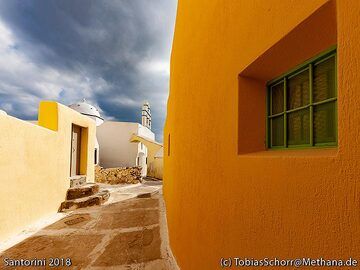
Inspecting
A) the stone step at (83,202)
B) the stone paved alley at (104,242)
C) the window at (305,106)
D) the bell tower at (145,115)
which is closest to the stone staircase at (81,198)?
the stone step at (83,202)

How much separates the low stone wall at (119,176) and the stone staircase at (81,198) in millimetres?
5864

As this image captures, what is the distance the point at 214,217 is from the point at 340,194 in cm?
125

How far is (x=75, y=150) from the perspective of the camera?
9055 mm

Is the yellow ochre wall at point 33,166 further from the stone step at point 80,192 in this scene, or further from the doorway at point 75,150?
the doorway at point 75,150

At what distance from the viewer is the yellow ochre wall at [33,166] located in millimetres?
4465

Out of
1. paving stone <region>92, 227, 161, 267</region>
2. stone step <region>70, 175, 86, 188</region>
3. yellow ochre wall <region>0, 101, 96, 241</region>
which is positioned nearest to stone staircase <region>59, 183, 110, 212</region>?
stone step <region>70, 175, 86, 188</region>

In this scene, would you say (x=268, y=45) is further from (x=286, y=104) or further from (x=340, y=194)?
(x=340, y=194)

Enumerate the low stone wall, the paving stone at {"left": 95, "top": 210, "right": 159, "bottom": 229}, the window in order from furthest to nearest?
the low stone wall
the paving stone at {"left": 95, "top": 210, "right": 159, "bottom": 229}
the window

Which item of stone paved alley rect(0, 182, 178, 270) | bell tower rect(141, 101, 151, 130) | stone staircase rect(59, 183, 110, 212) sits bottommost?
stone paved alley rect(0, 182, 178, 270)

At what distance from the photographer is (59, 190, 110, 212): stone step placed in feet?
22.4

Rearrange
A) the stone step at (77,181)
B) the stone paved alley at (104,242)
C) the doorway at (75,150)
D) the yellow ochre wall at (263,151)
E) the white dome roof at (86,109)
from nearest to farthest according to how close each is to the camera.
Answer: the yellow ochre wall at (263,151) → the stone paved alley at (104,242) → the stone step at (77,181) → the doorway at (75,150) → the white dome roof at (86,109)

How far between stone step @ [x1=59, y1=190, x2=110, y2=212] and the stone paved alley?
0.38 m

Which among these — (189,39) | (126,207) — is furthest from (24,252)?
(189,39)

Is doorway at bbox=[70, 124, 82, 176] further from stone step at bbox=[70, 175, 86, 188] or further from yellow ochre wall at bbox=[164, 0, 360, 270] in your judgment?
yellow ochre wall at bbox=[164, 0, 360, 270]
